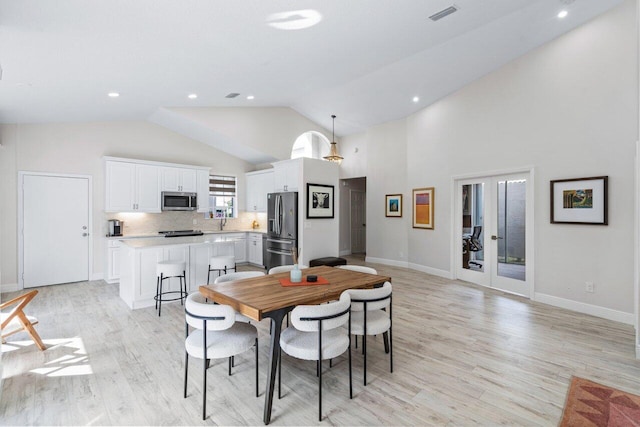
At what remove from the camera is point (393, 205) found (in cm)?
768

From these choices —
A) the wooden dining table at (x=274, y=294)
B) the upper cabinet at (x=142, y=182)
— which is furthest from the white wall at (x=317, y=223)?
the wooden dining table at (x=274, y=294)

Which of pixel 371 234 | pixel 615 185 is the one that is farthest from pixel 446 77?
pixel 371 234

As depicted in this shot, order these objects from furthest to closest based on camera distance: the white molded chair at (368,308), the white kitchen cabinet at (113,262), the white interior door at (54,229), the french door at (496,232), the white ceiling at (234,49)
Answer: the white kitchen cabinet at (113,262) < the white interior door at (54,229) < the french door at (496,232) < the white ceiling at (234,49) < the white molded chair at (368,308)

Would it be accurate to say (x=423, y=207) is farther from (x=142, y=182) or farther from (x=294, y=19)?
(x=142, y=182)

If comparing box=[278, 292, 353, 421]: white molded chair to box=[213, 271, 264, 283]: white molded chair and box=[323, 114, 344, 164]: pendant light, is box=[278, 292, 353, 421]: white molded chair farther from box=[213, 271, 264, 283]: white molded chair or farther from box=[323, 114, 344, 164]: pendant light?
box=[323, 114, 344, 164]: pendant light

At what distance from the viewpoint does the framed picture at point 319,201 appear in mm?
6324

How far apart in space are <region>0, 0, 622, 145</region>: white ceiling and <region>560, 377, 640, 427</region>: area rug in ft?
12.4

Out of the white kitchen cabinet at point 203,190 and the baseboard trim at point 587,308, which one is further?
the white kitchen cabinet at point 203,190

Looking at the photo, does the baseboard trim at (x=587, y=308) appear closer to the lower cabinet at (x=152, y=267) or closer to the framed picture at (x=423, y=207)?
the framed picture at (x=423, y=207)

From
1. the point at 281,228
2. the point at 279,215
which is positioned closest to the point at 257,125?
the point at 279,215

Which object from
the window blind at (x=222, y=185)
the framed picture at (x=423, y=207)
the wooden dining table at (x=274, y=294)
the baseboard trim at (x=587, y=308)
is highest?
the window blind at (x=222, y=185)

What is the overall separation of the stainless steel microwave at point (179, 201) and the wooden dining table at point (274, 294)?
4.55 meters

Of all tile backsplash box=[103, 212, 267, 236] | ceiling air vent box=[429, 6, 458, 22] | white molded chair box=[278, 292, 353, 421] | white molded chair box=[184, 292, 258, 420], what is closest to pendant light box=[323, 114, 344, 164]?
tile backsplash box=[103, 212, 267, 236]

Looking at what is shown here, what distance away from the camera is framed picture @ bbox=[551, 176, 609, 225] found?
13.4 ft
